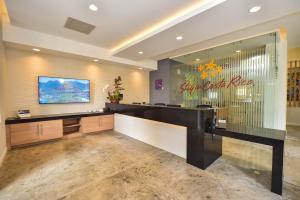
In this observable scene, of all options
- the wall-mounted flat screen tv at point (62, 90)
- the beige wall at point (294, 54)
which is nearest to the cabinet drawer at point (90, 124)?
the wall-mounted flat screen tv at point (62, 90)

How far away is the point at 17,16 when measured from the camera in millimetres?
3035

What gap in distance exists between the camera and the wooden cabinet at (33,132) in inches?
137

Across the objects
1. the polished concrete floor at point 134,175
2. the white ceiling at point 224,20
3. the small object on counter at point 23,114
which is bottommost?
the polished concrete floor at point 134,175

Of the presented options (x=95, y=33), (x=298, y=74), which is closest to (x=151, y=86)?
(x=95, y=33)

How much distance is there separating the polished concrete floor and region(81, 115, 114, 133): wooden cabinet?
1.17m

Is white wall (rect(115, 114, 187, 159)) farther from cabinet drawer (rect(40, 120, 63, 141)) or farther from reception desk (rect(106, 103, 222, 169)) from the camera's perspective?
cabinet drawer (rect(40, 120, 63, 141))

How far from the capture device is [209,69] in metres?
5.25

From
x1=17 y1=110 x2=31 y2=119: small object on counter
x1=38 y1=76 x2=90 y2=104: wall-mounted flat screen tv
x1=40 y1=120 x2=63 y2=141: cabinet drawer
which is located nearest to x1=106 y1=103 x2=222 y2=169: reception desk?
x1=40 y1=120 x2=63 y2=141: cabinet drawer

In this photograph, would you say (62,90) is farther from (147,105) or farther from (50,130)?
(147,105)

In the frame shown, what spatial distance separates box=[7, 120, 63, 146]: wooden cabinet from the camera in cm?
347

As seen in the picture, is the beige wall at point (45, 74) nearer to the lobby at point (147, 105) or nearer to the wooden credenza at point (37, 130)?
the lobby at point (147, 105)

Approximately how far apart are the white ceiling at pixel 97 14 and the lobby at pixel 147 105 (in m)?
0.02

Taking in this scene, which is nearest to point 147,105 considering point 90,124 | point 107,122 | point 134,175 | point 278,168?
point 134,175

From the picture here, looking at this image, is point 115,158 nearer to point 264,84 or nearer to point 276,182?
point 276,182
